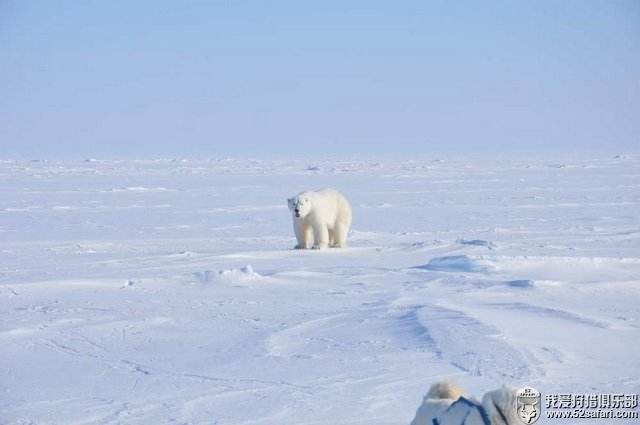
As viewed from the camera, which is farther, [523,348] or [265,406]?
[523,348]

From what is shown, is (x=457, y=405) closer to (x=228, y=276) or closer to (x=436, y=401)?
(x=436, y=401)

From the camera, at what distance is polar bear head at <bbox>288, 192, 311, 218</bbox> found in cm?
1235

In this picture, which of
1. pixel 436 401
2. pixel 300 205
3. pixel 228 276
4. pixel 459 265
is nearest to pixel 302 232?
pixel 300 205

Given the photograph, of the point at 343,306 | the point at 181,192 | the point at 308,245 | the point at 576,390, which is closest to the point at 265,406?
the point at 576,390

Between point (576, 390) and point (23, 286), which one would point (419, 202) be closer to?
point (23, 286)

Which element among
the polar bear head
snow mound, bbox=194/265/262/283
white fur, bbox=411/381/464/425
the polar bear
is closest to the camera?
white fur, bbox=411/381/464/425

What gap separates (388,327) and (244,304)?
70.0 inches

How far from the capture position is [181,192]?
28844 millimetres

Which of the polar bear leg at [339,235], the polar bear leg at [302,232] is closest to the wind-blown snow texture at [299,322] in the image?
the polar bear leg at [302,232]

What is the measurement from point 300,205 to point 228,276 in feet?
10.8

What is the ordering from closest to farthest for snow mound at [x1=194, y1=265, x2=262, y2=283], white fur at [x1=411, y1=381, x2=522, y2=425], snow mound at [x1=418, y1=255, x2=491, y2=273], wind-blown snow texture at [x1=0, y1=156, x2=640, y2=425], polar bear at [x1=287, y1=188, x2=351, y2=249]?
1. white fur at [x1=411, y1=381, x2=522, y2=425]
2. wind-blown snow texture at [x1=0, y1=156, x2=640, y2=425]
3. snow mound at [x1=194, y1=265, x2=262, y2=283]
4. snow mound at [x1=418, y1=255, x2=491, y2=273]
5. polar bear at [x1=287, y1=188, x2=351, y2=249]

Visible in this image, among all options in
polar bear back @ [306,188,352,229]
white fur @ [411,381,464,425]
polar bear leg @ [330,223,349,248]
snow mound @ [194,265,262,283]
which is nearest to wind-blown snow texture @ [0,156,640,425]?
snow mound @ [194,265,262,283]

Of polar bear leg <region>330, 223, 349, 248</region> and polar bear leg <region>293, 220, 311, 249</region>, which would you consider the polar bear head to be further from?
polar bear leg <region>330, 223, 349, 248</region>

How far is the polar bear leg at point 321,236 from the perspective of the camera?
41.4 feet
